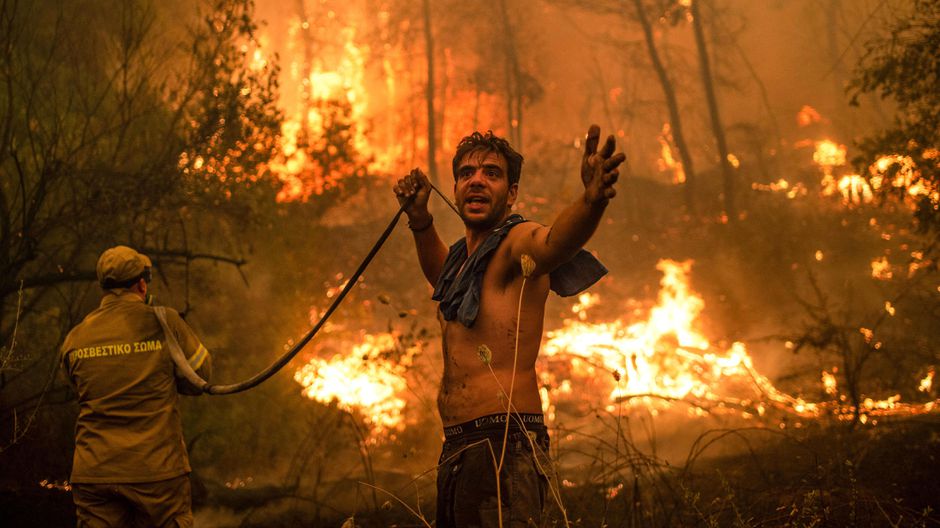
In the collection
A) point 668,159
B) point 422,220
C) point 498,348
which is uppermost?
point 668,159

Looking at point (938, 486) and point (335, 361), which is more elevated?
point (335, 361)

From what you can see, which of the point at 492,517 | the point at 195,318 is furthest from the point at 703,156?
the point at 492,517

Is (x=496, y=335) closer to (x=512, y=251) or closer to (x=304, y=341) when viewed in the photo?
(x=512, y=251)

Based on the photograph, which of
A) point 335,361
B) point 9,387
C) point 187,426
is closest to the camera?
point 9,387

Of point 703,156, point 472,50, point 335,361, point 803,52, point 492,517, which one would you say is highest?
point 472,50

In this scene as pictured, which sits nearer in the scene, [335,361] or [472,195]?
[472,195]

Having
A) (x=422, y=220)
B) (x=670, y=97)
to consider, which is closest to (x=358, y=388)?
(x=422, y=220)

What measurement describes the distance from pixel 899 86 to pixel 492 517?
6405 mm

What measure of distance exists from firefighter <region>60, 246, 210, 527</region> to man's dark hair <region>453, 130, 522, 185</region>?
6.67 feet

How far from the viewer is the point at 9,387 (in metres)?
8.16

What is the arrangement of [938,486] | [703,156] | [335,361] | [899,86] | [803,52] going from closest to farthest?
1. [938,486]
2. [899,86]
3. [335,361]
4. [803,52]
5. [703,156]

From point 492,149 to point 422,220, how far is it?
58 centimetres

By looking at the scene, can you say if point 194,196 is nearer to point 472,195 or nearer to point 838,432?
point 472,195

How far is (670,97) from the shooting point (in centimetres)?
1836
